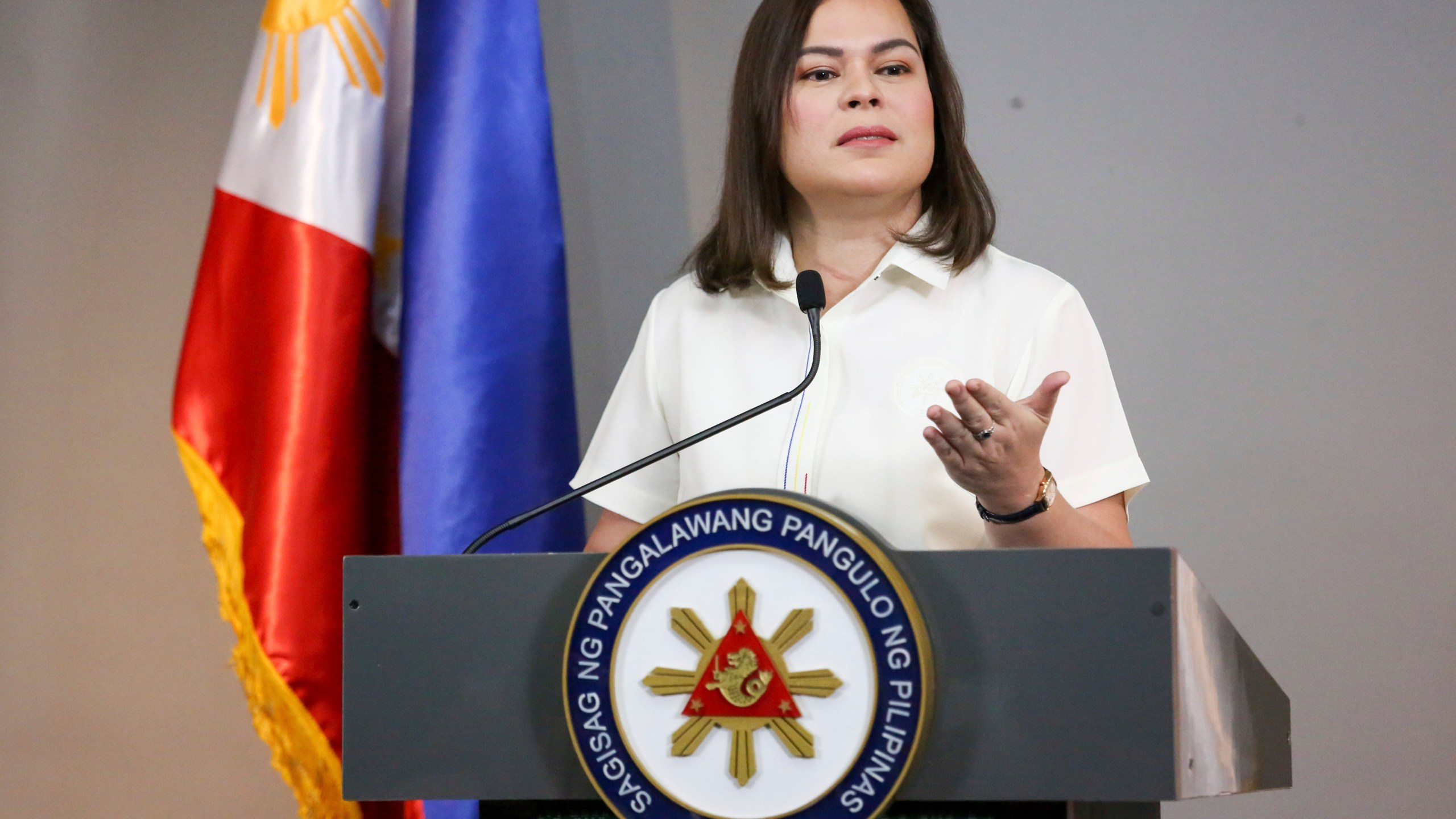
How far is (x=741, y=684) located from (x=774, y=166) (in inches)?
33.7

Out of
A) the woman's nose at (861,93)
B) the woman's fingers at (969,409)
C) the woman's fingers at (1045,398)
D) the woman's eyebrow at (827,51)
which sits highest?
the woman's eyebrow at (827,51)

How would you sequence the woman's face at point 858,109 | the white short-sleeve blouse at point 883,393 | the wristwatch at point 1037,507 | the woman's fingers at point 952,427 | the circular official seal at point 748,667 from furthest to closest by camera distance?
the woman's face at point 858,109, the white short-sleeve blouse at point 883,393, the wristwatch at point 1037,507, the woman's fingers at point 952,427, the circular official seal at point 748,667

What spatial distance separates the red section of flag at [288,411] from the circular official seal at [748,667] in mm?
936

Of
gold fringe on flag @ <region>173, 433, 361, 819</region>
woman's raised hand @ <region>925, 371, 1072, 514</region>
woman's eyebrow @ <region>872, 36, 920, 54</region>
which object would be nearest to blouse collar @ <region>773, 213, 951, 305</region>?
woman's eyebrow @ <region>872, 36, 920, 54</region>

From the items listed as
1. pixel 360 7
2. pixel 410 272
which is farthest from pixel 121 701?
pixel 360 7

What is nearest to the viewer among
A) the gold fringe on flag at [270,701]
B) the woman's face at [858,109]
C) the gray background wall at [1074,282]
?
the woman's face at [858,109]

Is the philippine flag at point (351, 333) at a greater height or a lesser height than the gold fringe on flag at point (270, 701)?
greater

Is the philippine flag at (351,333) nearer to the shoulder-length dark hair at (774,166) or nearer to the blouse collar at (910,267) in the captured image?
the shoulder-length dark hair at (774,166)

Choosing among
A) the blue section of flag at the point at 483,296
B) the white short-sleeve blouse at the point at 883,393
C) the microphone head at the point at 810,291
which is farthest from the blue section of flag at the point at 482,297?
the microphone head at the point at 810,291

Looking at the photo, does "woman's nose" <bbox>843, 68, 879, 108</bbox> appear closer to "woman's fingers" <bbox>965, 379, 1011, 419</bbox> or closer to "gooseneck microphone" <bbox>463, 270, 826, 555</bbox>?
"gooseneck microphone" <bbox>463, 270, 826, 555</bbox>

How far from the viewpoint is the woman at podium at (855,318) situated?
127cm

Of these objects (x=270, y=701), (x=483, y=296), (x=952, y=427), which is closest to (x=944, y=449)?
(x=952, y=427)

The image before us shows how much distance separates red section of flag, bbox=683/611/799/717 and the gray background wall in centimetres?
134

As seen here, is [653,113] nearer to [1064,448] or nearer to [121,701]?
[1064,448]
